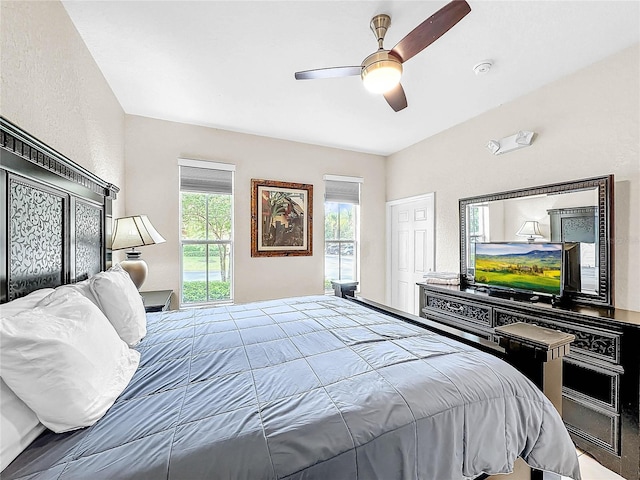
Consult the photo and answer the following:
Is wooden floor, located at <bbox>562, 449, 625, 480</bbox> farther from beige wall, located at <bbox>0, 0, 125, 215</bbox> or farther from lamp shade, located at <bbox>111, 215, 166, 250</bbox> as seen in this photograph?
beige wall, located at <bbox>0, 0, 125, 215</bbox>

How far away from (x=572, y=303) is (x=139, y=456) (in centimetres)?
290

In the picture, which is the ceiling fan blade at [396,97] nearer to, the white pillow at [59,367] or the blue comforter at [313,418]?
the blue comforter at [313,418]

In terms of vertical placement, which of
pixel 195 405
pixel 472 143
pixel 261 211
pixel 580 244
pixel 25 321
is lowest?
pixel 195 405

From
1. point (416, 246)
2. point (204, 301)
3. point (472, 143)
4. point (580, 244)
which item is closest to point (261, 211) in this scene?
point (204, 301)

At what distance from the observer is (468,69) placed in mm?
2312

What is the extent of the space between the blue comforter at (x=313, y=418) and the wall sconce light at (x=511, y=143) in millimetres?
2251

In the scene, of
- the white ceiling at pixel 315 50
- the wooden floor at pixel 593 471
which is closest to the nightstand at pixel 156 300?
the white ceiling at pixel 315 50

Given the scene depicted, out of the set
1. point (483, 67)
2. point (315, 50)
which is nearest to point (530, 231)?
point (483, 67)

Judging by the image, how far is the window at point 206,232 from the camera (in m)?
3.51

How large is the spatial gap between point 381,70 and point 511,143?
73.2 inches

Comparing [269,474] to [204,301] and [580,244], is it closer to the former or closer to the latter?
[580,244]

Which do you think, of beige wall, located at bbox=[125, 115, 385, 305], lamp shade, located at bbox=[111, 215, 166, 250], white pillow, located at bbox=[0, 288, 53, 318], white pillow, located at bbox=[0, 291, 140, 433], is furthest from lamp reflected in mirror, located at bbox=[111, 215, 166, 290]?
white pillow, located at bbox=[0, 291, 140, 433]

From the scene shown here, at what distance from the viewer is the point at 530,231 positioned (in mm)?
2617

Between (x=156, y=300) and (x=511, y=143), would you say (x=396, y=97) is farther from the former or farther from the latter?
(x=156, y=300)
